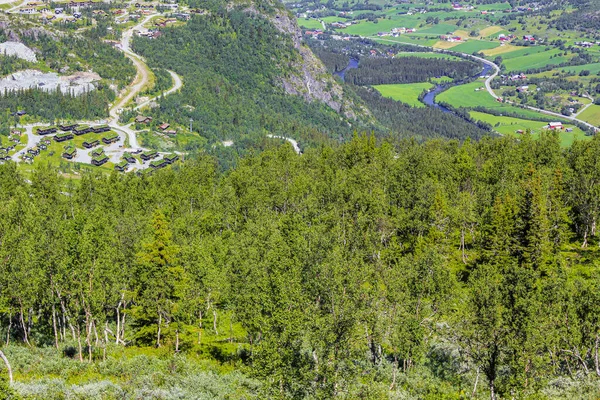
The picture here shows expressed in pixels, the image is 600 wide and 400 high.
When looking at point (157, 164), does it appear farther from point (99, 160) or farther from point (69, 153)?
point (69, 153)

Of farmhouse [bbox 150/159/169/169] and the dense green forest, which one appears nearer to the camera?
the dense green forest

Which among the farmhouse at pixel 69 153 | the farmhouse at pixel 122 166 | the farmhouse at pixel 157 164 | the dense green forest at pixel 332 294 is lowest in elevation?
the farmhouse at pixel 157 164

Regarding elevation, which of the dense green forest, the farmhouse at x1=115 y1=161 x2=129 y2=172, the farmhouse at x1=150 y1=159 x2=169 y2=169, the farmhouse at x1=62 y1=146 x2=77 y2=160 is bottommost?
the farmhouse at x1=150 y1=159 x2=169 y2=169

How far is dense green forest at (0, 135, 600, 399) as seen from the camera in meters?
47.2

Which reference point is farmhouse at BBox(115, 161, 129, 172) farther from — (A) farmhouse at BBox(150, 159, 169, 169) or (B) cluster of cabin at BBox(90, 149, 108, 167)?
(A) farmhouse at BBox(150, 159, 169, 169)

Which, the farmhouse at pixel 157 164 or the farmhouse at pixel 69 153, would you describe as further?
the farmhouse at pixel 157 164

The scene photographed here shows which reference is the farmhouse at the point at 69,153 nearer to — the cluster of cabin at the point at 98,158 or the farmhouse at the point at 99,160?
the cluster of cabin at the point at 98,158

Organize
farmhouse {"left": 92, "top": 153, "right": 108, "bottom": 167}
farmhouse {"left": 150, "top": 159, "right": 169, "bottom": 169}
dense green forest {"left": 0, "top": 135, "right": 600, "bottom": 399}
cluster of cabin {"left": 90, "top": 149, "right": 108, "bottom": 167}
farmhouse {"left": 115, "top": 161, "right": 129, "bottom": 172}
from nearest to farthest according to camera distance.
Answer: dense green forest {"left": 0, "top": 135, "right": 600, "bottom": 399}, farmhouse {"left": 115, "top": 161, "right": 129, "bottom": 172}, farmhouse {"left": 92, "top": 153, "right": 108, "bottom": 167}, cluster of cabin {"left": 90, "top": 149, "right": 108, "bottom": 167}, farmhouse {"left": 150, "top": 159, "right": 169, "bottom": 169}

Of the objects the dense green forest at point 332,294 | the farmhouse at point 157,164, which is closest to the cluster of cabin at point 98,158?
the farmhouse at point 157,164

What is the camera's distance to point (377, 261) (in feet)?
228

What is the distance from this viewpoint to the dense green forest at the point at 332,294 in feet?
155

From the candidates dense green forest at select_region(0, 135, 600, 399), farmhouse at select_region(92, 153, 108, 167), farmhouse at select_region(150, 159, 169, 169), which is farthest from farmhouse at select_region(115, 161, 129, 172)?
Result: dense green forest at select_region(0, 135, 600, 399)

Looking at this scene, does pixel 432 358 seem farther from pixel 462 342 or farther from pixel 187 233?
pixel 187 233

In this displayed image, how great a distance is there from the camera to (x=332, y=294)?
160 feet
